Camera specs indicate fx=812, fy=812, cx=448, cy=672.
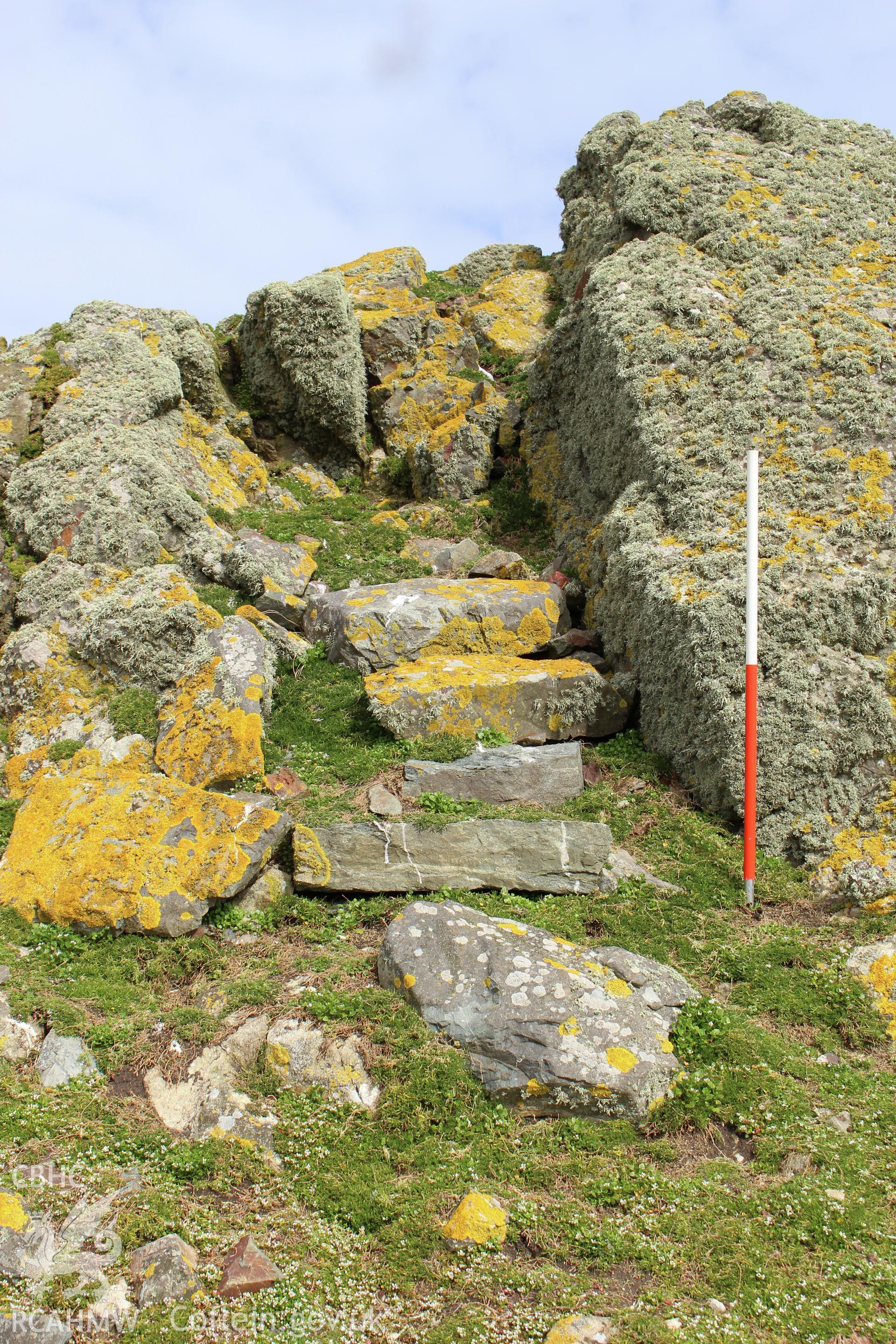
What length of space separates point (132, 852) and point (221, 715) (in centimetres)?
216

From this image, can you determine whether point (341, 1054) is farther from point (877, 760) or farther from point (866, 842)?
point (877, 760)

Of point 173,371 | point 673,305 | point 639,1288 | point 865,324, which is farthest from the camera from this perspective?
point 173,371

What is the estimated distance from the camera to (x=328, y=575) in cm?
1314

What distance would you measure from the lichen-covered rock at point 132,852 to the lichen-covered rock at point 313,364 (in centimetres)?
1036

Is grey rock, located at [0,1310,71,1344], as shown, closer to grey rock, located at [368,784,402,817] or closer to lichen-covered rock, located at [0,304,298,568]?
grey rock, located at [368,784,402,817]

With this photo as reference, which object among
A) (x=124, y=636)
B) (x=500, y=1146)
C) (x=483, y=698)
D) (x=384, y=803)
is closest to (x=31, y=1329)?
(x=500, y=1146)

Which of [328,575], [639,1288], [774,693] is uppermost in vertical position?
[328,575]

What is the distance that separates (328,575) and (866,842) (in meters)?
8.61

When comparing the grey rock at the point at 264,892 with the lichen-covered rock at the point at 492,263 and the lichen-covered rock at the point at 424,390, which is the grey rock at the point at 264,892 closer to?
Answer: the lichen-covered rock at the point at 424,390

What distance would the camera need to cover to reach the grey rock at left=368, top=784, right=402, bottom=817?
26.2 ft

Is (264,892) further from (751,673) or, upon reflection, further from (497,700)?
(751,673)

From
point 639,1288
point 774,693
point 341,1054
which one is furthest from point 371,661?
point 639,1288

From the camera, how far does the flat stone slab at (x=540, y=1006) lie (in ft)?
17.9

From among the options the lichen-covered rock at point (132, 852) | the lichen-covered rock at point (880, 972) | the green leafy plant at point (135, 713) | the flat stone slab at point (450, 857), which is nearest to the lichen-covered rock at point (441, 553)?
the green leafy plant at point (135, 713)
